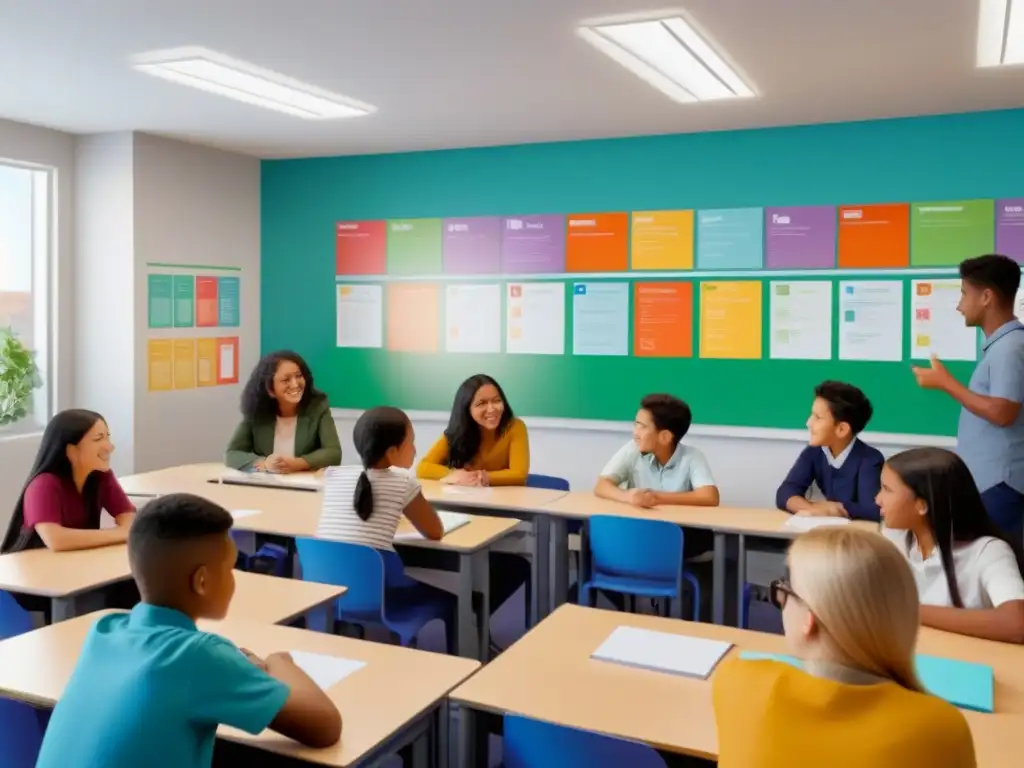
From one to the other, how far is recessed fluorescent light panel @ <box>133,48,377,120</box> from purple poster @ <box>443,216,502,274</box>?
126 centimetres

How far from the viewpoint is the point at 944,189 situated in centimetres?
522

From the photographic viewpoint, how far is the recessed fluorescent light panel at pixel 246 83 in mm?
4219

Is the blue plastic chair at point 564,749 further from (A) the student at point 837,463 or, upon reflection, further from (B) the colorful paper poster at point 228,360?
(B) the colorful paper poster at point 228,360

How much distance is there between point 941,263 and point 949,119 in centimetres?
79

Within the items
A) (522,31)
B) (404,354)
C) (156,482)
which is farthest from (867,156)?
(156,482)

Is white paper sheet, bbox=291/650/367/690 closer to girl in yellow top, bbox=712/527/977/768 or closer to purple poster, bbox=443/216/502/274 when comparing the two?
girl in yellow top, bbox=712/527/977/768

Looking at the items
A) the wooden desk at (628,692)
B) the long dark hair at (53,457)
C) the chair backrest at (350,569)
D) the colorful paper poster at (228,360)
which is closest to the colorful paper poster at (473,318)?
the colorful paper poster at (228,360)

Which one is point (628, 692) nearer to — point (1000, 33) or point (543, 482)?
point (543, 482)

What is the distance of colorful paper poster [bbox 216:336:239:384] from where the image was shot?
677 centimetres

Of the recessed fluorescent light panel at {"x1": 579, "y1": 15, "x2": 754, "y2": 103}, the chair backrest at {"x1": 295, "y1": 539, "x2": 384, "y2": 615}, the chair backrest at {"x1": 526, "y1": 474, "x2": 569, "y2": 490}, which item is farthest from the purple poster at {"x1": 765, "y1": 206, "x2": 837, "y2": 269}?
the chair backrest at {"x1": 295, "y1": 539, "x2": 384, "y2": 615}

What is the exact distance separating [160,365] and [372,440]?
3.44 meters

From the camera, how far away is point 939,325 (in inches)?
208

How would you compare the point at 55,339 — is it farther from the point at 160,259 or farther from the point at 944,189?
the point at 944,189

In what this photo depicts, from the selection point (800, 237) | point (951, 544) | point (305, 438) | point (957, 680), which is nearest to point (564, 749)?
point (957, 680)
